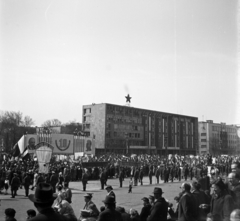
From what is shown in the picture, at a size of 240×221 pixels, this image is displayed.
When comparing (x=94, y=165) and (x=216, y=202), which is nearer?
(x=216, y=202)

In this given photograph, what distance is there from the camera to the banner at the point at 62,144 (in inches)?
1854

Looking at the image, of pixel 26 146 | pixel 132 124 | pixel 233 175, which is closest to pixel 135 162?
pixel 26 146

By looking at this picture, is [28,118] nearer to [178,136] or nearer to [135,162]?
[178,136]

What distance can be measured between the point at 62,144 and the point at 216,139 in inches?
3237

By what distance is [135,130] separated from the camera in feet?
271

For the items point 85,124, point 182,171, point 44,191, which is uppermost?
point 85,124

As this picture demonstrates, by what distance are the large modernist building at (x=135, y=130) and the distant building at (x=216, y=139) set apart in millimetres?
17048

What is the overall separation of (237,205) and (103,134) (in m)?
69.5

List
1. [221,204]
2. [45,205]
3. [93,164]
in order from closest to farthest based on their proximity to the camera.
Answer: [45,205], [221,204], [93,164]

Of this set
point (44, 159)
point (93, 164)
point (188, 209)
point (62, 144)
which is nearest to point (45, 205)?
point (188, 209)

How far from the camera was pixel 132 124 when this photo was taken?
8200cm

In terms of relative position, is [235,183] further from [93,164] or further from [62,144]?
[62,144]

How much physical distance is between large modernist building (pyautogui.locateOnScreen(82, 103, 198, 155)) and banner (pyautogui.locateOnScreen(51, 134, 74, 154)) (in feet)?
69.0

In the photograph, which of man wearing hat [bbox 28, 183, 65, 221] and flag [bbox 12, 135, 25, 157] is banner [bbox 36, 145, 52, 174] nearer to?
flag [bbox 12, 135, 25, 157]
